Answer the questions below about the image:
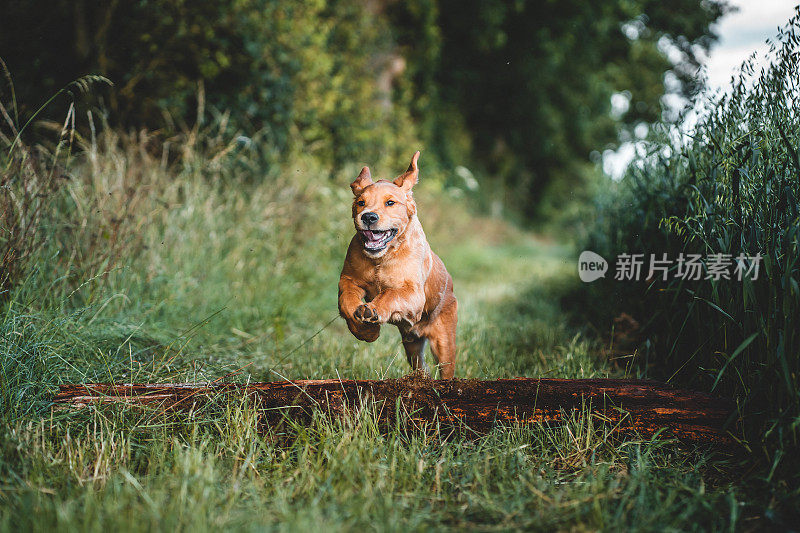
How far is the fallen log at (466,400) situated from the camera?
2.28 m

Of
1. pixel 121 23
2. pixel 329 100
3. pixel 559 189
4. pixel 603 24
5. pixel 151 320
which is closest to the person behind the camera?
pixel 151 320

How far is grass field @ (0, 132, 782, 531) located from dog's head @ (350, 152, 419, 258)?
2.57 feet

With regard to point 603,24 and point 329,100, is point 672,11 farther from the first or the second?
point 329,100

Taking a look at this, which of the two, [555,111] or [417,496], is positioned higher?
[555,111]

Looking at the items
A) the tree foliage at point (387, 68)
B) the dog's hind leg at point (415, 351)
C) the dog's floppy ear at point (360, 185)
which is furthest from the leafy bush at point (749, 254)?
the dog's floppy ear at point (360, 185)

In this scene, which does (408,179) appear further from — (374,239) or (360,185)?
(374,239)

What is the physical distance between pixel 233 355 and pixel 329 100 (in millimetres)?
5474

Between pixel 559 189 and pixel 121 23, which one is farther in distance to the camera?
Result: pixel 559 189

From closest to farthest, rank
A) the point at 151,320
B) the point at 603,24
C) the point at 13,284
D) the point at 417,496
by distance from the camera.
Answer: the point at 417,496
the point at 13,284
the point at 151,320
the point at 603,24

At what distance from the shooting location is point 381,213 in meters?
1.93

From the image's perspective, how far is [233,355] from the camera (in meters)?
3.35

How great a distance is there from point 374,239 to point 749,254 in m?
1.73

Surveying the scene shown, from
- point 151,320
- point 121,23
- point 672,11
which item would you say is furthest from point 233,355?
point 672,11

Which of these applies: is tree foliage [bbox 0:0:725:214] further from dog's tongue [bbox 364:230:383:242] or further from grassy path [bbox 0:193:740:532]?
dog's tongue [bbox 364:230:383:242]
